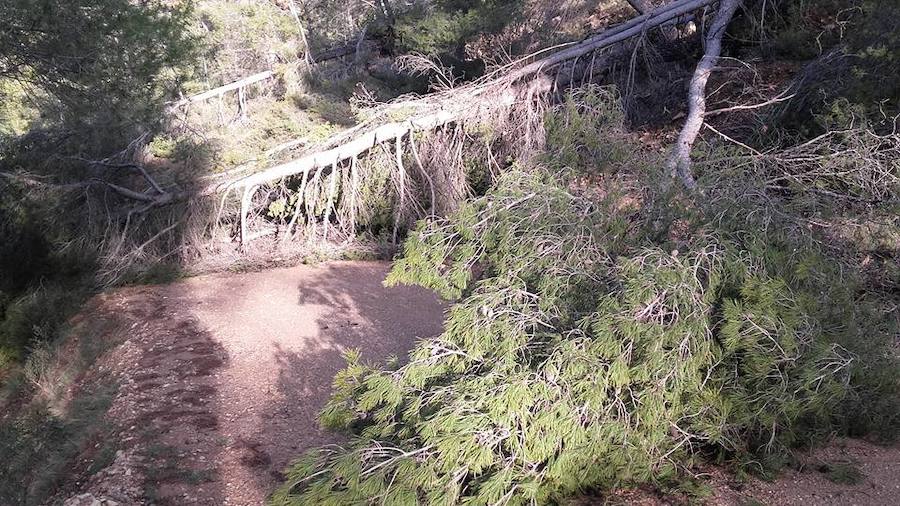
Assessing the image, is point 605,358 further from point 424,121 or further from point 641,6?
point 641,6

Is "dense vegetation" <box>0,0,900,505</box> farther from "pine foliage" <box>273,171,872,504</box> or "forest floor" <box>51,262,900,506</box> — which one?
"forest floor" <box>51,262,900,506</box>

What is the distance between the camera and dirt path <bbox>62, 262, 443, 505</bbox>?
629cm

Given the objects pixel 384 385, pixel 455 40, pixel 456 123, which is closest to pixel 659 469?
pixel 384 385

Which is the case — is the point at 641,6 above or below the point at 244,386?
above

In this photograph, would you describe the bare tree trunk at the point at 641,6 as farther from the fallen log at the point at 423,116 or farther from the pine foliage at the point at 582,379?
the pine foliage at the point at 582,379

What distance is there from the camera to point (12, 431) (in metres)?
7.18

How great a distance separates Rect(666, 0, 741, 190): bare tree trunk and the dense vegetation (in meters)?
0.50

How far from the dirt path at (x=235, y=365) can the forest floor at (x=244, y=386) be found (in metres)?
0.02

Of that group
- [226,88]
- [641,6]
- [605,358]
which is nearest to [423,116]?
[641,6]

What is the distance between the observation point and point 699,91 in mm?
11250

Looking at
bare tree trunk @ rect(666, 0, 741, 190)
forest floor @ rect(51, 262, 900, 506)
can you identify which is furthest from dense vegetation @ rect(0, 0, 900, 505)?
bare tree trunk @ rect(666, 0, 741, 190)

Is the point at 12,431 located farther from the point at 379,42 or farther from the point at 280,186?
the point at 379,42

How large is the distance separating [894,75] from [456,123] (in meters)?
7.45

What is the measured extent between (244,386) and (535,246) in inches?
202
